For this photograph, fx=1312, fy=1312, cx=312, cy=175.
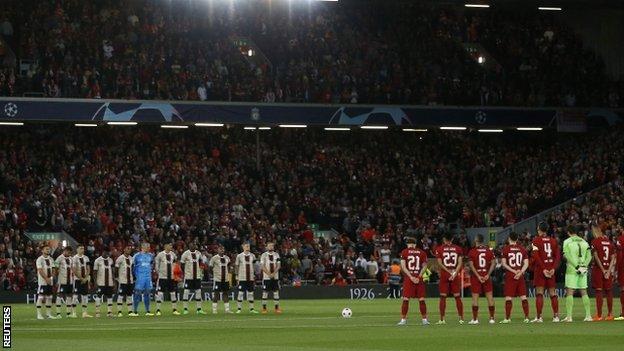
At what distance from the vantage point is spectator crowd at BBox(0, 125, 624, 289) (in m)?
55.8

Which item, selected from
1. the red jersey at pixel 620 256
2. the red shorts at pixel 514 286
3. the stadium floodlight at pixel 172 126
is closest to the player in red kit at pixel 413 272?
the red shorts at pixel 514 286

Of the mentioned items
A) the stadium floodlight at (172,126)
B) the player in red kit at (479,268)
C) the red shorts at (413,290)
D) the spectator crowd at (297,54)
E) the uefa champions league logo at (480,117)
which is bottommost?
the red shorts at (413,290)

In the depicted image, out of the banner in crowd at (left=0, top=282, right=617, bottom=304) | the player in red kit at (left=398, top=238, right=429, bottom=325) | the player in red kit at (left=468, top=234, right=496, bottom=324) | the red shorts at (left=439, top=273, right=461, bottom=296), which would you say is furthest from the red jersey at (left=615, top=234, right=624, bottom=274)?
the banner in crowd at (left=0, top=282, right=617, bottom=304)

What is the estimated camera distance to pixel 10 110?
55906 millimetres

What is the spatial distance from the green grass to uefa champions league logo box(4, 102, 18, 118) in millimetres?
19265

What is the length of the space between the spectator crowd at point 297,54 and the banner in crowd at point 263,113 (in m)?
0.67

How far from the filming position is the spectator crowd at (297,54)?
58.9m

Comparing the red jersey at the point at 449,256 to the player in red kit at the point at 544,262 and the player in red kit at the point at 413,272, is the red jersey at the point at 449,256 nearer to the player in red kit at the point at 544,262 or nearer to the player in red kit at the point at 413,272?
the player in red kit at the point at 413,272

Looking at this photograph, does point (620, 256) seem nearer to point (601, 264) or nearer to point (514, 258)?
point (601, 264)

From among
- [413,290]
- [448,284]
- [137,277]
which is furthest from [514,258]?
[137,277]

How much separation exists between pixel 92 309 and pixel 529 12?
36.6 metres

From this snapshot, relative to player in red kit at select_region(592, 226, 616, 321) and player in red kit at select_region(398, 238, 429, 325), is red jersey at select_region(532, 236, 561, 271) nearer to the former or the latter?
player in red kit at select_region(592, 226, 616, 321)

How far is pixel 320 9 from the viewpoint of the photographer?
68.6m

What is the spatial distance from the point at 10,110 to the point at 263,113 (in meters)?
11.7
